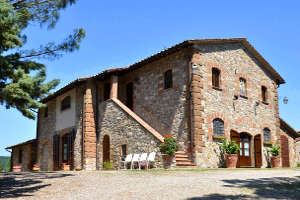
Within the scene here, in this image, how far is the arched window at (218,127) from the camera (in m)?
15.1

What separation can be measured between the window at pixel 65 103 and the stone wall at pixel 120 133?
10.4 feet

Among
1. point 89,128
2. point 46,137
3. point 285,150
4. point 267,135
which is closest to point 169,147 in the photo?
point 89,128

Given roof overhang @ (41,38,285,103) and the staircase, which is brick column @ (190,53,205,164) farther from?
roof overhang @ (41,38,285,103)

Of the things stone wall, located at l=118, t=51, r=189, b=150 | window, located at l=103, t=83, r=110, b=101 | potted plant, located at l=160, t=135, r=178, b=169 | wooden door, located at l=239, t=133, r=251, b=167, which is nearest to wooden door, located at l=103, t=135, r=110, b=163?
stone wall, located at l=118, t=51, r=189, b=150

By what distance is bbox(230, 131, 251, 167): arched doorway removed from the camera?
1603 cm

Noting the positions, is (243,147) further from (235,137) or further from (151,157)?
(151,157)

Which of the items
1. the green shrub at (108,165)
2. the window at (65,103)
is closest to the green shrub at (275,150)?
the green shrub at (108,165)

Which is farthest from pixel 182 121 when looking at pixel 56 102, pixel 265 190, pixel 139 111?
pixel 56 102

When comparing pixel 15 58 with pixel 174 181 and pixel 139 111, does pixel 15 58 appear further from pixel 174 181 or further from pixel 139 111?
pixel 139 111

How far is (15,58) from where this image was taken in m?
8.55

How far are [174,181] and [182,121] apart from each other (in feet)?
19.3

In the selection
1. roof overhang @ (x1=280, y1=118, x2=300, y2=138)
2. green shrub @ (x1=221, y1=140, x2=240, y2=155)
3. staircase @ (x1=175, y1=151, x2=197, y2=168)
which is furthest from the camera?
roof overhang @ (x1=280, y1=118, x2=300, y2=138)

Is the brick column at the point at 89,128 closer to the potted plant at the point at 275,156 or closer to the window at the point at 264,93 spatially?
the potted plant at the point at 275,156

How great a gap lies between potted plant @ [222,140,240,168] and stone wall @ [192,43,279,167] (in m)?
0.39
